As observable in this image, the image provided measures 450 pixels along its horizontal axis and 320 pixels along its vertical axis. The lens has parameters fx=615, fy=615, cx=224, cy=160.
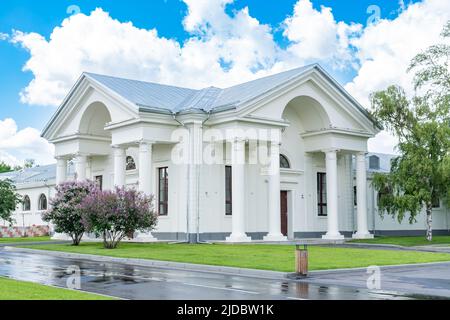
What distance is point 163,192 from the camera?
3412 centimetres

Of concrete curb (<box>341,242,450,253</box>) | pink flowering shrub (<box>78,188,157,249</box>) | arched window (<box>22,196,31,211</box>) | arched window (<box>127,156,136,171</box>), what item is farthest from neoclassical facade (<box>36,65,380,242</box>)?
arched window (<box>22,196,31,211</box>)

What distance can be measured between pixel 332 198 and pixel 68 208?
47.9 feet

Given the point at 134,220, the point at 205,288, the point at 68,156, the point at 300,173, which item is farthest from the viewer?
the point at 68,156

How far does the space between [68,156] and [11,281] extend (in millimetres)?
26695

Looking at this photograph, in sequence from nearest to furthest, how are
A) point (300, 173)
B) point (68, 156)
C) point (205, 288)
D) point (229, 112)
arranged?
point (205, 288) < point (229, 112) < point (300, 173) < point (68, 156)

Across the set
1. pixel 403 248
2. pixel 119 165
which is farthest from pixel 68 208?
pixel 403 248

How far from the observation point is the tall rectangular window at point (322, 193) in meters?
37.7

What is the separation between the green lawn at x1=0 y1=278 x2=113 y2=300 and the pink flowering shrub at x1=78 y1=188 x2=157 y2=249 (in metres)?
14.6

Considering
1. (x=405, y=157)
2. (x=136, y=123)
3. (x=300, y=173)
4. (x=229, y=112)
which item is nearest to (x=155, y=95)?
(x=136, y=123)

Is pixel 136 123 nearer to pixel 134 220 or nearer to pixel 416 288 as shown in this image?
pixel 134 220

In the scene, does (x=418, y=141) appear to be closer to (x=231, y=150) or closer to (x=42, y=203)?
(x=231, y=150)

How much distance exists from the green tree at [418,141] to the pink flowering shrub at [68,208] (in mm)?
16372

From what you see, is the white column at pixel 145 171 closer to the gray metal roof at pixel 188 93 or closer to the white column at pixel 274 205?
the gray metal roof at pixel 188 93

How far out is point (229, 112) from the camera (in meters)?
30.9
